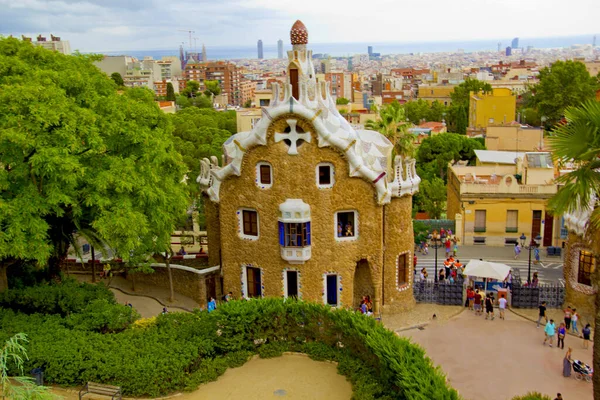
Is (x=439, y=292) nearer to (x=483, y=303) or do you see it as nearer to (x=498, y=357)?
(x=483, y=303)

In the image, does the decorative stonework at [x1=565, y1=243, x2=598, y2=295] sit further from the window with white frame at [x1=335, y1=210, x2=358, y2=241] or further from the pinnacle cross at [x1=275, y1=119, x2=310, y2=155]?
the pinnacle cross at [x1=275, y1=119, x2=310, y2=155]

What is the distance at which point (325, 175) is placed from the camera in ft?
88.4

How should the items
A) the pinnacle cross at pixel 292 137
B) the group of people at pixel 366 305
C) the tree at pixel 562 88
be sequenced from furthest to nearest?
the tree at pixel 562 88 < the group of people at pixel 366 305 < the pinnacle cross at pixel 292 137

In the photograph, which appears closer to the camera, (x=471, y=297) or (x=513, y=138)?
(x=471, y=297)

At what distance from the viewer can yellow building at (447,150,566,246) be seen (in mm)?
37000

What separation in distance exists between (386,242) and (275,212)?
17.9 ft

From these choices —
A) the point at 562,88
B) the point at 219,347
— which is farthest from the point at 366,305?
the point at 562,88

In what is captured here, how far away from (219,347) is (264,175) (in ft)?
29.3

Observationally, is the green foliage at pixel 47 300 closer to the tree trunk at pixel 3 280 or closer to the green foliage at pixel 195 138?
the tree trunk at pixel 3 280

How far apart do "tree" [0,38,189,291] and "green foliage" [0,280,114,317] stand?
1.20m

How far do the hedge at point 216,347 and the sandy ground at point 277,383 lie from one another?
1.00 ft

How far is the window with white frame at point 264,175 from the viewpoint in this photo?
2719 cm

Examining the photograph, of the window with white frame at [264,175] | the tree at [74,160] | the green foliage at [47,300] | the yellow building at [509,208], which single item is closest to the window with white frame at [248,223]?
the window with white frame at [264,175]

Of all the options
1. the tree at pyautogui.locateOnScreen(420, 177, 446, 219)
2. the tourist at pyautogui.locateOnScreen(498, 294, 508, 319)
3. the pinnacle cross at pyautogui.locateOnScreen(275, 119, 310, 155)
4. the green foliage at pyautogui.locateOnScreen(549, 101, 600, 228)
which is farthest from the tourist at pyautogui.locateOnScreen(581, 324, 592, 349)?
the tree at pyautogui.locateOnScreen(420, 177, 446, 219)
